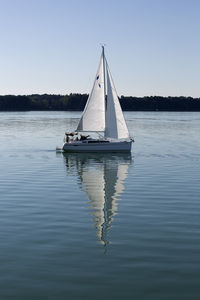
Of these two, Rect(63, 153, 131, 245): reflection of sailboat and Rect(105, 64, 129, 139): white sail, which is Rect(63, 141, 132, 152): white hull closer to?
Rect(63, 153, 131, 245): reflection of sailboat

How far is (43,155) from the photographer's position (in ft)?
162

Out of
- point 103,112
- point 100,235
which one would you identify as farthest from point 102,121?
point 100,235

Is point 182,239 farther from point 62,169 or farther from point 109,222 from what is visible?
point 62,169

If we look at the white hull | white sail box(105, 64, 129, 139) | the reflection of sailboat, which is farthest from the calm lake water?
white sail box(105, 64, 129, 139)

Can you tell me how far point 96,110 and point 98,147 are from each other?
4776 millimetres

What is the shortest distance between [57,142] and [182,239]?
172 ft

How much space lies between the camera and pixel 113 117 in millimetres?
51125

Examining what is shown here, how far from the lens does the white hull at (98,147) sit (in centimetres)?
5034

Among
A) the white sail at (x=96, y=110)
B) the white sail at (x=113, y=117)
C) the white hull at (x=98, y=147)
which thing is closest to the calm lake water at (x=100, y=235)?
the white hull at (x=98, y=147)

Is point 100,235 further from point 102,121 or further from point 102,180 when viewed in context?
point 102,121

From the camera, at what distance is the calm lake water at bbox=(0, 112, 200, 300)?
1264cm

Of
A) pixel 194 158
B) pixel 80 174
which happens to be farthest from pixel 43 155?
pixel 194 158

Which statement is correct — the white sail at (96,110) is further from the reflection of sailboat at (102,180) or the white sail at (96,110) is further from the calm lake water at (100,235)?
the calm lake water at (100,235)

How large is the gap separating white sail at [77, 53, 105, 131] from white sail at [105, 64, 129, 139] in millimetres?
764
